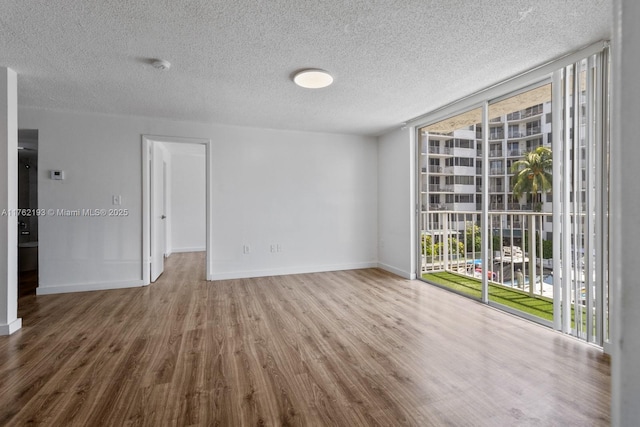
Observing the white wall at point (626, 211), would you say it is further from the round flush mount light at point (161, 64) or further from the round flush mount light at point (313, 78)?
the round flush mount light at point (161, 64)

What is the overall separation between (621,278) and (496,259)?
434 cm

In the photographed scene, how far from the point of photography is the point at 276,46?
93.4 inches

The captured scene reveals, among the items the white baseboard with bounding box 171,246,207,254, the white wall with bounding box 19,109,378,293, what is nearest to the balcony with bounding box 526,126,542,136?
the white wall with bounding box 19,109,378,293

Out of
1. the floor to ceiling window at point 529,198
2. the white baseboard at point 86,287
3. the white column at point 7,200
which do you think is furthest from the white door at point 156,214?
the floor to ceiling window at point 529,198

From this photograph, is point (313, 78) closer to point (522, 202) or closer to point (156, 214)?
point (522, 202)

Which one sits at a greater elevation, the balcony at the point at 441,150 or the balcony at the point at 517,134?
the balcony at the point at 441,150

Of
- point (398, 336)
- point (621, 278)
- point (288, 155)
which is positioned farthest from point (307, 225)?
point (621, 278)

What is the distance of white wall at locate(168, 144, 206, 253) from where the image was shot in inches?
288

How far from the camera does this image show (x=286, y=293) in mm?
3879

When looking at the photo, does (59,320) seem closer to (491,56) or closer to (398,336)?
(398,336)

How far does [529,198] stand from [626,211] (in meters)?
3.46

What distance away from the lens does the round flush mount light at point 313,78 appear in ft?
9.12

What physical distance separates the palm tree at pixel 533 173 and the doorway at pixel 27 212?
6.36 meters

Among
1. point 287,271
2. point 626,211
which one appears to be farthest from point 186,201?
point 626,211
